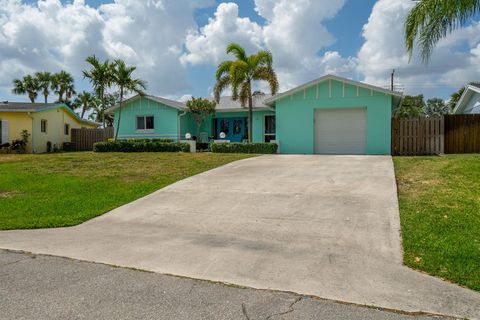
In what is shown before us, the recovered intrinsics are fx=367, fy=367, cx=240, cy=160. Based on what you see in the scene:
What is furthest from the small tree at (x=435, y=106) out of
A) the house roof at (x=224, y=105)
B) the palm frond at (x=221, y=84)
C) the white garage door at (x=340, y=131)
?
the palm frond at (x=221, y=84)

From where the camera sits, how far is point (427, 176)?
9.51 metres

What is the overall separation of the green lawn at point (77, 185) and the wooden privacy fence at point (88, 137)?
35.9 ft

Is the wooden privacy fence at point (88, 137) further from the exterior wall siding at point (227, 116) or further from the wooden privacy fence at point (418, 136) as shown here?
the wooden privacy fence at point (418, 136)

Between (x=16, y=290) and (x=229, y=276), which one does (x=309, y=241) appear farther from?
(x=16, y=290)

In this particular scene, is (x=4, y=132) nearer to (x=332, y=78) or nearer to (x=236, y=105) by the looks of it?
(x=236, y=105)

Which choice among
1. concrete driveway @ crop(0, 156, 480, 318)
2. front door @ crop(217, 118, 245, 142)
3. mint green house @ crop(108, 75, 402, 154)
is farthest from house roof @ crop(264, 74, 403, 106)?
concrete driveway @ crop(0, 156, 480, 318)

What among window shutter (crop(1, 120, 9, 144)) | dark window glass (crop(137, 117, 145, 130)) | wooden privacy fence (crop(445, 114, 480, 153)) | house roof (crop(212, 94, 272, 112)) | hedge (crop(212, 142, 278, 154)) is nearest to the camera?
wooden privacy fence (crop(445, 114, 480, 153))

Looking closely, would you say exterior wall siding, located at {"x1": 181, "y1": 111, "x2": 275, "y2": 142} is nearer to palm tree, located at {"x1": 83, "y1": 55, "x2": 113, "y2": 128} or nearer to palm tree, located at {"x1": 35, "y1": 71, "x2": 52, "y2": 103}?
palm tree, located at {"x1": 83, "y1": 55, "x2": 113, "y2": 128}

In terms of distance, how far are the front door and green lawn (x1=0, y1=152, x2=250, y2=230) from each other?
32.5ft

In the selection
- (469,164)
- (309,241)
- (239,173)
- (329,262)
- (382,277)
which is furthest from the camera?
(239,173)

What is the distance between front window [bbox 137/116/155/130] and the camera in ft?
79.6

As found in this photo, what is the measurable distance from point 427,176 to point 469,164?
211 centimetres

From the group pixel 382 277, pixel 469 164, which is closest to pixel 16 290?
pixel 382 277

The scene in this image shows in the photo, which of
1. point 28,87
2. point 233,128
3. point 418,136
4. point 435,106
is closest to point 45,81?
point 28,87
